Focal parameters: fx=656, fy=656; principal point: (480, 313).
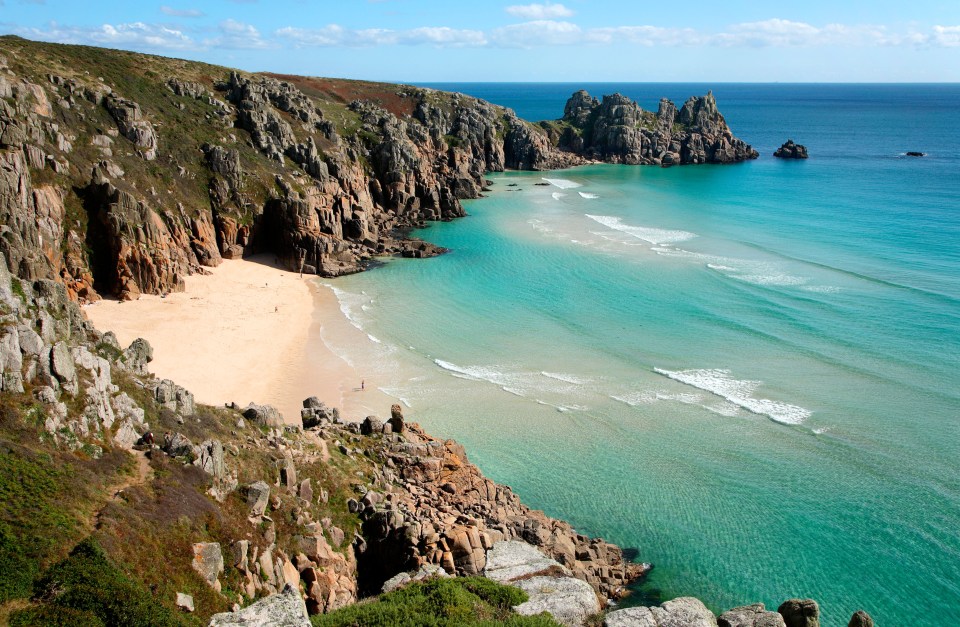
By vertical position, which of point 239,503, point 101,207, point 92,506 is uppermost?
point 101,207

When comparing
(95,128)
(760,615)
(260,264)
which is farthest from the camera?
(260,264)

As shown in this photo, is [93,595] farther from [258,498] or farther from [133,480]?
[258,498]

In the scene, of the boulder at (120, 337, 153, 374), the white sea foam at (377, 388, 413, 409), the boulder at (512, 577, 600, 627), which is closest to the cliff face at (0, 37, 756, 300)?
the boulder at (120, 337, 153, 374)

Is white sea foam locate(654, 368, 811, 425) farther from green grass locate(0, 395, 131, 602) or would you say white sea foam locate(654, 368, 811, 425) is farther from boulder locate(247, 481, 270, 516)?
green grass locate(0, 395, 131, 602)

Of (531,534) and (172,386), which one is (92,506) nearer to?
(172,386)

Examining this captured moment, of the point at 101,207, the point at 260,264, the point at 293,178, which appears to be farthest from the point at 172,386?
the point at 293,178

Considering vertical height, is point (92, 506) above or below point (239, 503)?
above
